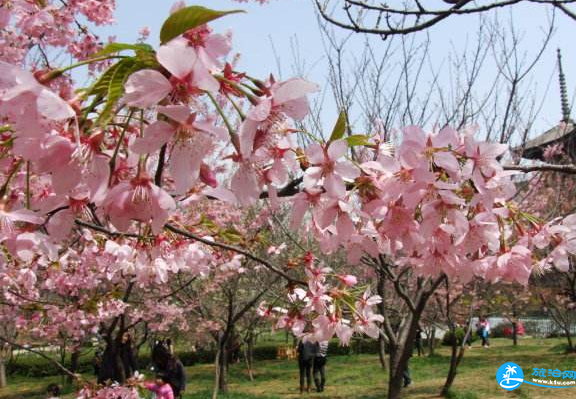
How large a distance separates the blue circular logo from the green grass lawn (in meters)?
0.13

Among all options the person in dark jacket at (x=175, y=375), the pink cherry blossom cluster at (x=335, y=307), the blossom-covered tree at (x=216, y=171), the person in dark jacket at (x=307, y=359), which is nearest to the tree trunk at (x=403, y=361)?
the person in dark jacket at (x=175, y=375)

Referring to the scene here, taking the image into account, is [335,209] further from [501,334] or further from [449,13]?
[501,334]

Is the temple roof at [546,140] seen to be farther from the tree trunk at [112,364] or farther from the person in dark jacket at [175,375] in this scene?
the tree trunk at [112,364]

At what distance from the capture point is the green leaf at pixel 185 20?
24.9 inches

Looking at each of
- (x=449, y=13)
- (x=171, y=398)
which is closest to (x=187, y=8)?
(x=449, y=13)

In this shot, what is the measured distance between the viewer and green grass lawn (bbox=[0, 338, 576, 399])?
963 centimetres

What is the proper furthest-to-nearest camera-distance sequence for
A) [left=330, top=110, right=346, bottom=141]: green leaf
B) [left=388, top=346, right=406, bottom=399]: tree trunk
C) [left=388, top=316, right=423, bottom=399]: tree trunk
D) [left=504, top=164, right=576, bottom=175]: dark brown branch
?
[left=388, top=346, right=406, bottom=399]: tree trunk → [left=388, top=316, right=423, bottom=399]: tree trunk → [left=504, top=164, right=576, bottom=175]: dark brown branch → [left=330, top=110, right=346, bottom=141]: green leaf

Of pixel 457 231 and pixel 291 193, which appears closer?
pixel 457 231

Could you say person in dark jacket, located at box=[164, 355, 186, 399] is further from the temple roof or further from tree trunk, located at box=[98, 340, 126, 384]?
the temple roof

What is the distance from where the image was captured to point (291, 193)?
4.47 ft

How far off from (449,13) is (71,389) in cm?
1333

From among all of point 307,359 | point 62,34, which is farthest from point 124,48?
point 307,359

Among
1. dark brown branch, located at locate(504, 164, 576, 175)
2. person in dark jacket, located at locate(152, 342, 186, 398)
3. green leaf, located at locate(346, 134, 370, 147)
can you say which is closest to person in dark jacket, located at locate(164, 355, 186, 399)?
person in dark jacket, located at locate(152, 342, 186, 398)

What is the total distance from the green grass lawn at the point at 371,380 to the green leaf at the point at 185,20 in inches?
369
